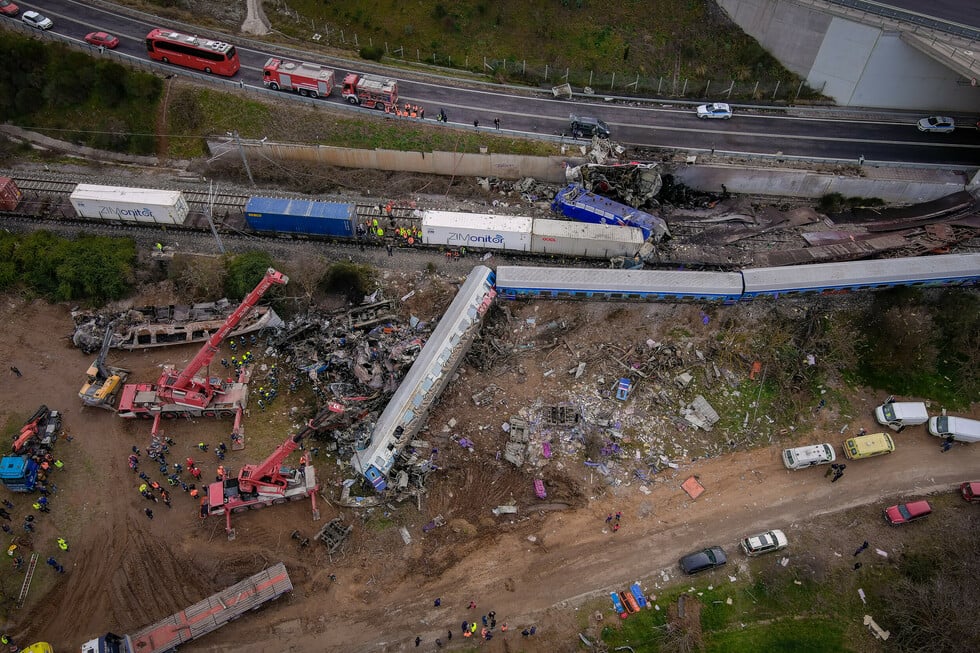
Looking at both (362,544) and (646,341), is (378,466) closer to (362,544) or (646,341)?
(362,544)

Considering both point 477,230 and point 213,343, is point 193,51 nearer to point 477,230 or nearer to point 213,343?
point 477,230

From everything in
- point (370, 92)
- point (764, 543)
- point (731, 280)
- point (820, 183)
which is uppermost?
point (820, 183)

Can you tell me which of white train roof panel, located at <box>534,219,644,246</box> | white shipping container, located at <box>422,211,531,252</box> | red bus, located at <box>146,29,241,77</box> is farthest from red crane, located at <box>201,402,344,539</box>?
red bus, located at <box>146,29,241,77</box>

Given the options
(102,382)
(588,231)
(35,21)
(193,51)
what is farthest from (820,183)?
(35,21)

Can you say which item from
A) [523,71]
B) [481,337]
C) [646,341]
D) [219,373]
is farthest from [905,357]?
[219,373]

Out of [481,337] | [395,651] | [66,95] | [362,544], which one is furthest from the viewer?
[66,95]

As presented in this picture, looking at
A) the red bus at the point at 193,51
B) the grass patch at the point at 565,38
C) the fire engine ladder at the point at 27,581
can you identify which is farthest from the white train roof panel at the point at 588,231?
the fire engine ladder at the point at 27,581
